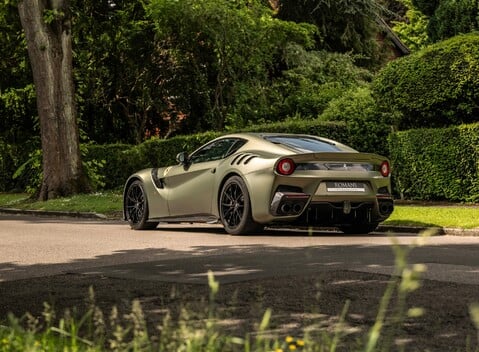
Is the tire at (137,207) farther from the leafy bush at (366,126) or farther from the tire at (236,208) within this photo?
the leafy bush at (366,126)

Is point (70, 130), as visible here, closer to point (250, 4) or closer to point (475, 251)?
point (250, 4)

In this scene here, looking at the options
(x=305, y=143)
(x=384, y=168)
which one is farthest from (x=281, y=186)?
(x=384, y=168)

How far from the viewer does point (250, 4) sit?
32.0m

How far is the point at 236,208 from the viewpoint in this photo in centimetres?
1266

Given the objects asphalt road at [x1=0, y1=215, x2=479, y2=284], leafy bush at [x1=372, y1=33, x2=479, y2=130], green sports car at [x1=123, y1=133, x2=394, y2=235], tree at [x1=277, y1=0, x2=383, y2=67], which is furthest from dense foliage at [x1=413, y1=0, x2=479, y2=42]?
asphalt road at [x1=0, y1=215, x2=479, y2=284]

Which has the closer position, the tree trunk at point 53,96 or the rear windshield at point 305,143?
the rear windshield at point 305,143

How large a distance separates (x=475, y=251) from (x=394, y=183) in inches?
441

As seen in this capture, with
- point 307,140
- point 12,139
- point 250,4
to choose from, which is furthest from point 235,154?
point 12,139

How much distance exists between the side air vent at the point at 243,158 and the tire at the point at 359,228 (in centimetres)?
195

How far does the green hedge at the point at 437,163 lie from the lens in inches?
757

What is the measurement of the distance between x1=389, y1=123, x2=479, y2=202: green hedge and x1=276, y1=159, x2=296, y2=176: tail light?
804cm

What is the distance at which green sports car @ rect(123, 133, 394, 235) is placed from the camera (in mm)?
12164

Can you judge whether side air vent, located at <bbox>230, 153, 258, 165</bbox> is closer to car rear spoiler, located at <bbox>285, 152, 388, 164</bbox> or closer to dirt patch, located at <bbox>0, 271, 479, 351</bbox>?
car rear spoiler, located at <bbox>285, 152, 388, 164</bbox>

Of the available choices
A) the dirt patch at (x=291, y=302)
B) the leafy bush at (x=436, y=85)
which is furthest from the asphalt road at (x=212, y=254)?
the leafy bush at (x=436, y=85)
